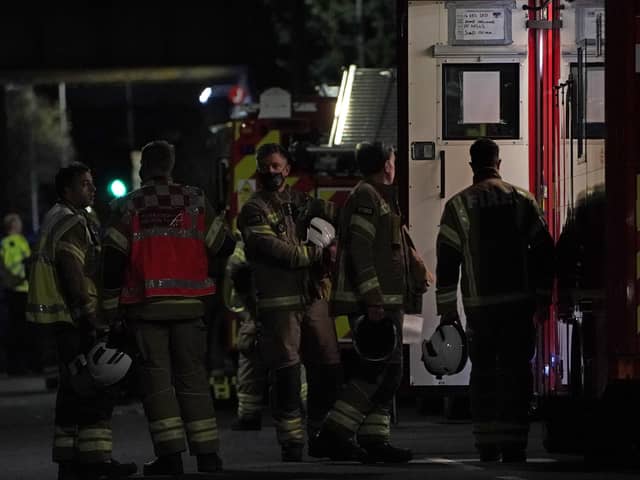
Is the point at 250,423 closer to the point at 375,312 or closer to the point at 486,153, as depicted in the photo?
the point at 375,312

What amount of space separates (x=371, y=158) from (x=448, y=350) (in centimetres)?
132

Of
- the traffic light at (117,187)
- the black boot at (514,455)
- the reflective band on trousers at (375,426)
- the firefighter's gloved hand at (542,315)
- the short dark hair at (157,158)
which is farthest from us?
the traffic light at (117,187)

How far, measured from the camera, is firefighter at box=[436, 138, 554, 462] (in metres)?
Result: 10.7

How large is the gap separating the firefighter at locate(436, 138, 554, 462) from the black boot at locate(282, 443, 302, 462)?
1.18 metres

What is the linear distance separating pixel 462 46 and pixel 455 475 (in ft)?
10.5

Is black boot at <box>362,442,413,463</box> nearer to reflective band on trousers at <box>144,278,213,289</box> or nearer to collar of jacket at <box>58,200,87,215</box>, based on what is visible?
reflective band on trousers at <box>144,278,213,289</box>

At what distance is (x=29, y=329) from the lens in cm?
2228

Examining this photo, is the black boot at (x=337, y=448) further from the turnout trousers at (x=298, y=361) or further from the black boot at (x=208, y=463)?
the black boot at (x=208, y=463)

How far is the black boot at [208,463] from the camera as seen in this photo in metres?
10.5

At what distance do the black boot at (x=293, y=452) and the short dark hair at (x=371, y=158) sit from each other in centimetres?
161

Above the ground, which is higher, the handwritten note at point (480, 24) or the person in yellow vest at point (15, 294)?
the handwritten note at point (480, 24)

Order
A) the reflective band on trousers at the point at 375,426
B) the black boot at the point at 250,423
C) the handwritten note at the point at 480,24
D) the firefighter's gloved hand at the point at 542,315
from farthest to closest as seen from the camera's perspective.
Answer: the black boot at the point at 250,423
the handwritten note at the point at 480,24
the firefighter's gloved hand at the point at 542,315
the reflective band on trousers at the point at 375,426

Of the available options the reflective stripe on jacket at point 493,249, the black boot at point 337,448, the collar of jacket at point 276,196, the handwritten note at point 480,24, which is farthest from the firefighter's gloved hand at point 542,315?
the handwritten note at point 480,24

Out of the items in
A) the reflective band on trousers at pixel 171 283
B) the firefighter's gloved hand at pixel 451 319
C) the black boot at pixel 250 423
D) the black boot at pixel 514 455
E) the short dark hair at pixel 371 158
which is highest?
the short dark hair at pixel 371 158
